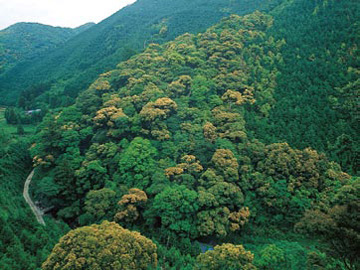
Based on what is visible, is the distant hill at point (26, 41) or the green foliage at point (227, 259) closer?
the green foliage at point (227, 259)

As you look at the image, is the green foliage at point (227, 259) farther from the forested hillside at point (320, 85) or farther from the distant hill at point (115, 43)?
the distant hill at point (115, 43)

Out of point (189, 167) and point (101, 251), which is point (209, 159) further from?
point (101, 251)

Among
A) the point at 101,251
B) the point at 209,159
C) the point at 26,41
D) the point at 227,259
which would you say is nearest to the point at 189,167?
the point at 209,159

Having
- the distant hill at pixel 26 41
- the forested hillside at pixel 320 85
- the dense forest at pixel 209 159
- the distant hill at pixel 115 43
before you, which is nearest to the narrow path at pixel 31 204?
the dense forest at pixel 209 159

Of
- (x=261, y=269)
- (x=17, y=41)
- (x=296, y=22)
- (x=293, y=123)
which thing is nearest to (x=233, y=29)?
(x=296, y=22)

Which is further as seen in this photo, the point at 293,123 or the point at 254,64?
the point at 254,64

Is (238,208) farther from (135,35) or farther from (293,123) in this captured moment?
(135,35)
